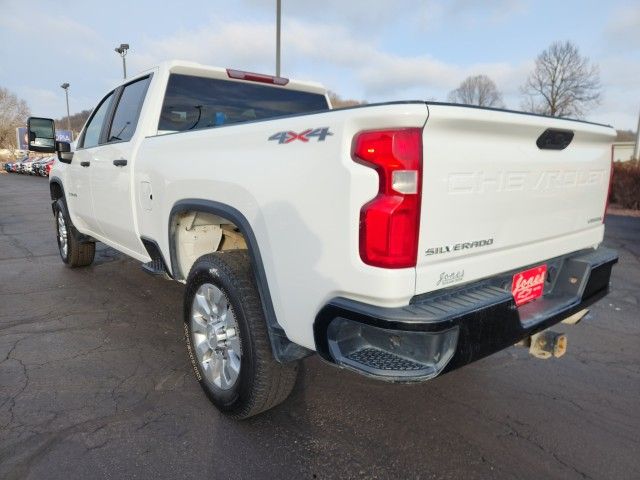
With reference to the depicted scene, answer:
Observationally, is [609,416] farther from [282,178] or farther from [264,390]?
[282,178]

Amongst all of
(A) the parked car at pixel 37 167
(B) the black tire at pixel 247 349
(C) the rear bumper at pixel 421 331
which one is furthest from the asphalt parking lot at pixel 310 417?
(A) the parked car at pixel 37 167

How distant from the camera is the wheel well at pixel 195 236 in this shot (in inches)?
118

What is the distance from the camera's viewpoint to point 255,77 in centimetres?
396

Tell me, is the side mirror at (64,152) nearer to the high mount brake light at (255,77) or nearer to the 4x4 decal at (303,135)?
the high mount brake light at (255,77)

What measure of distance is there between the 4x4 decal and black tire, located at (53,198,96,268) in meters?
4.25

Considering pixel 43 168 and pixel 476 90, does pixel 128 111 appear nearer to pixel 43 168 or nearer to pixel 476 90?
pixel 43 168

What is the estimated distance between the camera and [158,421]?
260cm

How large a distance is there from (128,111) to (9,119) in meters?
71.7

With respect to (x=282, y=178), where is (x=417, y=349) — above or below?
below

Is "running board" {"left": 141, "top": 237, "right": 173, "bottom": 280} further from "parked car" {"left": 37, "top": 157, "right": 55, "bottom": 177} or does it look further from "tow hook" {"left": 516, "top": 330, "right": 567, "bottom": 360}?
"parked car" {"left": 37, "top": 157, "right": 55, "bottom": 177}

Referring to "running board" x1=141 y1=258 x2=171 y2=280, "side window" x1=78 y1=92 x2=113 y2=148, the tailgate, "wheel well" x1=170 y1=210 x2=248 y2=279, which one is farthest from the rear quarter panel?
"side window" x1=78 y1=92 x2=113 y2=148

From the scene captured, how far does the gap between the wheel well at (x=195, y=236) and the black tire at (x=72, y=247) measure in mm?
2969

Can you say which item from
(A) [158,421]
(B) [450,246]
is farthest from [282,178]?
(A) [158,421]

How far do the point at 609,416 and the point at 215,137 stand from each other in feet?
9.09
